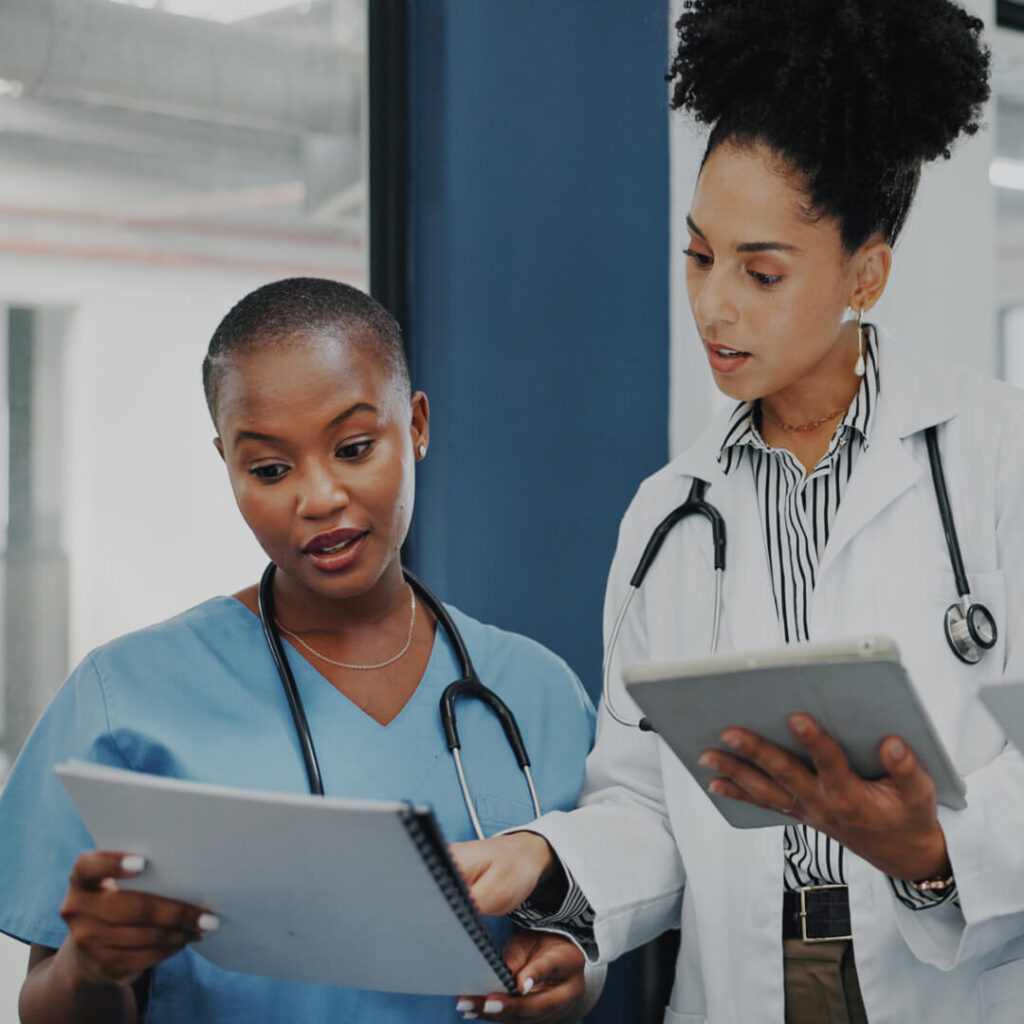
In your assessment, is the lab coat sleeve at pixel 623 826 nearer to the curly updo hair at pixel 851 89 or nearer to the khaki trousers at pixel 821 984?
the khaki trousers at pixel 821 984

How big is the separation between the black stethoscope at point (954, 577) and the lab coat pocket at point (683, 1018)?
12.2 inches

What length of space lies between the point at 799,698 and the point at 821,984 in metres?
0.48

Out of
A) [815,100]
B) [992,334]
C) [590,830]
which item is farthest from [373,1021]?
[992,334]

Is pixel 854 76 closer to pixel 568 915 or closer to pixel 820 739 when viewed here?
pixel 820 739

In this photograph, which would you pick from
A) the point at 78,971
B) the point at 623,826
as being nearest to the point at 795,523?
the point at 623,826

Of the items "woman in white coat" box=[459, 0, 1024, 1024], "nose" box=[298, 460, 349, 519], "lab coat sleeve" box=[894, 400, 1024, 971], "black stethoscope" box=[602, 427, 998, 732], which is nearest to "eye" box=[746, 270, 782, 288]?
"woman in white coat" box=[459, 0, 1024, 1024]

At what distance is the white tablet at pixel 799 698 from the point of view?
871 mm

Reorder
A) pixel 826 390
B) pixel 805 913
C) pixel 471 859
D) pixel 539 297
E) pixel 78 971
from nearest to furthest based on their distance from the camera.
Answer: pixel 78 971 < pixel 471 859 < pixel 805 913 < pixel 826 390 < pixel 539 297

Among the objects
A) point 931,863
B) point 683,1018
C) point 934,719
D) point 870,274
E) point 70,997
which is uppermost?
point 870,274

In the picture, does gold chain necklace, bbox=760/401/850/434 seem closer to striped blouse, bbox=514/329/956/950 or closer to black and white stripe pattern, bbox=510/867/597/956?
striped blouse, bbox=514/329/956/950

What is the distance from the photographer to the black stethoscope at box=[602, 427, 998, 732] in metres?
1.21

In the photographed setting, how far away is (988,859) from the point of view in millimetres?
1103

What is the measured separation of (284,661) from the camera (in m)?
1.25

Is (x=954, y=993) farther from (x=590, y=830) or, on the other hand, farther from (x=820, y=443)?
(x=820, y=443)
